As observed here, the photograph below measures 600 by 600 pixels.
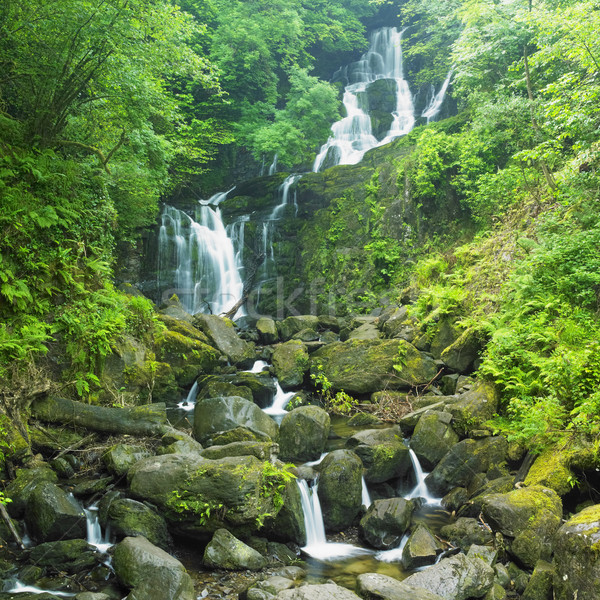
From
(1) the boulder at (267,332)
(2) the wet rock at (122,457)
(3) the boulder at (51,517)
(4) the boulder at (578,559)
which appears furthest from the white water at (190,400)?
(4) the boulder at (578,559)

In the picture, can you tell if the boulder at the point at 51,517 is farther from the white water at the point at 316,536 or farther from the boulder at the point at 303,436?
the boulder at the point at 303,436

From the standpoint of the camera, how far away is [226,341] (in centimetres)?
1301

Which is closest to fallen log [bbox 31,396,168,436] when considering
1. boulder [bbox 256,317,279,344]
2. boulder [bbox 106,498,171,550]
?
boulder [bbox 106,498,171,550]

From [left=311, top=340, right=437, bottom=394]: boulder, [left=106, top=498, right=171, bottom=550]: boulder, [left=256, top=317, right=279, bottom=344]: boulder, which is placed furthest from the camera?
[left=256, top=317, right=279, bottom=344]: boulder

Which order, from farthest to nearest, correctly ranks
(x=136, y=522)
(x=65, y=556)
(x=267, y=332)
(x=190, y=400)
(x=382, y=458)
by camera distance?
(x=267, y=332) < (x=190, y=400) < (x=382, y=458) < (x=136, y=522) < (x=65, y=556)

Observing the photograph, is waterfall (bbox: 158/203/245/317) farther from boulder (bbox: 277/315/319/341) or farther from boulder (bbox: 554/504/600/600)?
boulder (bbox: 554/504/600/600)

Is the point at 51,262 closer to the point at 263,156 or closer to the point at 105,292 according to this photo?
the point at 105,292

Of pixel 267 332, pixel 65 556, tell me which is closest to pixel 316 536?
pixel 65 556

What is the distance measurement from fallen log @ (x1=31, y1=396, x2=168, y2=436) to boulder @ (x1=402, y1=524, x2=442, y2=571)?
423cm

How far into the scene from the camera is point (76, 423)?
7070 millimetres

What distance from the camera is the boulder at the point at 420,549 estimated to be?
5352 millimetres

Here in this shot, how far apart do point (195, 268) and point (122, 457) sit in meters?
12.9

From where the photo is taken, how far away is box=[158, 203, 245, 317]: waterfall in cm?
1827

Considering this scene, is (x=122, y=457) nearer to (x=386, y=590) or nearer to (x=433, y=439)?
(x=386, y=590)
